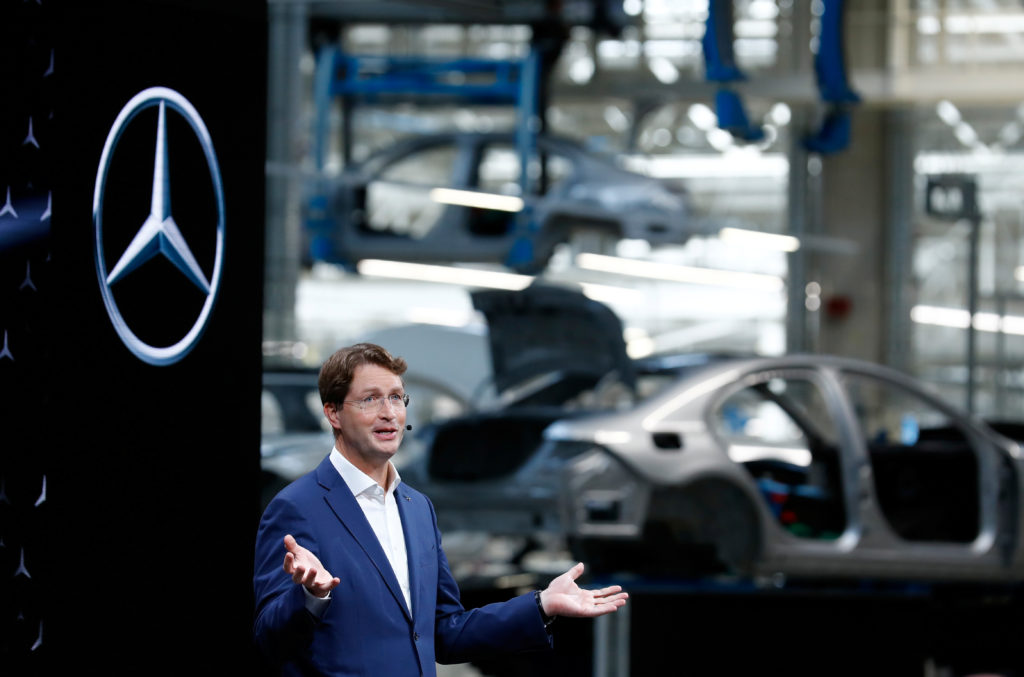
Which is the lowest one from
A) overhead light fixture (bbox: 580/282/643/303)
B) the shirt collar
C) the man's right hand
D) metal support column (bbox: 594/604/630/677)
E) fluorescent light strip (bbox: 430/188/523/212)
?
metal support column (bbox: 594/604/630/677)

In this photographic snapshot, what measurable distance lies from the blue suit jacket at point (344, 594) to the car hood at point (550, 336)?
5.43 meters

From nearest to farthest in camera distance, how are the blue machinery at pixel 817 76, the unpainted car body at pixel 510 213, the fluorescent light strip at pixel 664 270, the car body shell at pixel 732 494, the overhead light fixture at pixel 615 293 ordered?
the car body shell at pixel 732 494, the blue machinery at pixel 817 76, the unpainted car body at pixel 510 213, the fluorescent light strip at pixel 664 270, the overhead light fixture at pixel 615 293

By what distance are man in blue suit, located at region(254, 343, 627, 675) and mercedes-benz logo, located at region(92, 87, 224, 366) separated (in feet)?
0.91

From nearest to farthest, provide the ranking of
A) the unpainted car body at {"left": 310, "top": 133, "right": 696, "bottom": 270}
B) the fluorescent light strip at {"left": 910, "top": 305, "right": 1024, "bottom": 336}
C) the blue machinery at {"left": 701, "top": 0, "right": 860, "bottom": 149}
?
1. the blue machinery at {"left": 701, "top": 0, "right": 860, "bottom": 149}
2. the unpainted car body at {"left": 310, "top": 133, "right": 696, "bottom": 270}
3. the fluorescent light strip at {"left": 910, "top": 305, "right": 1024, "bottom": 336}

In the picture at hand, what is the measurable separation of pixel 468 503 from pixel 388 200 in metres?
15.7

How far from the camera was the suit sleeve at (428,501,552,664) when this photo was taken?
2.30 metres

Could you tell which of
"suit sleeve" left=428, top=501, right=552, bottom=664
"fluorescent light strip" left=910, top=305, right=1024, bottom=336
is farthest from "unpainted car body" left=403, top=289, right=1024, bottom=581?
"fluorescent light strip" left=910, top=305, right=1024, bottom=336

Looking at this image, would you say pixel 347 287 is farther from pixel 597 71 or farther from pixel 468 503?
pixel 468 503

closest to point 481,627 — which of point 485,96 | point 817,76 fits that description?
point 817,76

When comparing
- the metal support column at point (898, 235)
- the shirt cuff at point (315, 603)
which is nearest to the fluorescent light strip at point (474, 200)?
the metal support column at point (898, 235)

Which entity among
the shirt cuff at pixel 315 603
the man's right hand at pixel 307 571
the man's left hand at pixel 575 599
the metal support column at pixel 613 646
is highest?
the man's right hand at pixel 307 571

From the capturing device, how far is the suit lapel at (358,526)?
7.17 ft

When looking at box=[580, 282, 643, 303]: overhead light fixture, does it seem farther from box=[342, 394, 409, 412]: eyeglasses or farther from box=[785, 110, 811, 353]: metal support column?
box=[342, 394, 409, 412]: eyeglasses

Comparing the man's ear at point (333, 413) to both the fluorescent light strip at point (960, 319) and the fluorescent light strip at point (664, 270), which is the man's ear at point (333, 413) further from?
the fluorescent light strip at point (960, 319)
